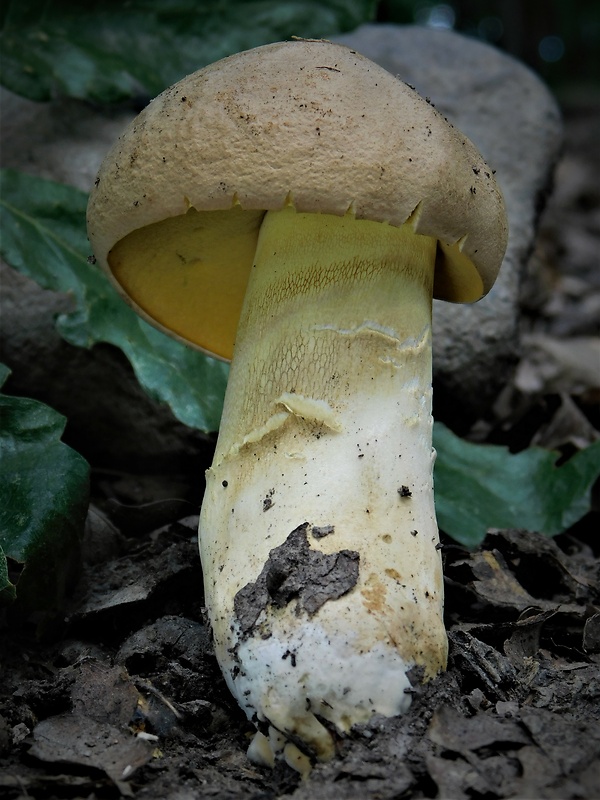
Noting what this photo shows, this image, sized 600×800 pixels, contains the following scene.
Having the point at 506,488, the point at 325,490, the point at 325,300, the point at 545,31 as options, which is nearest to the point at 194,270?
the point at 325,300

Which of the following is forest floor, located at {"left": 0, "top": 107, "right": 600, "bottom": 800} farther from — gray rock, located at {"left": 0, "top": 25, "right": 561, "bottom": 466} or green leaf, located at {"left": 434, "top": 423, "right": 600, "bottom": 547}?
gray rock, located at {"left": 0, "top": 25, "right": 561, "bottom": 466}

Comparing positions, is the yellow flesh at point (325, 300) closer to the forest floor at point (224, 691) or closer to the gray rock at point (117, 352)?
the forest floor at point (224, 691)

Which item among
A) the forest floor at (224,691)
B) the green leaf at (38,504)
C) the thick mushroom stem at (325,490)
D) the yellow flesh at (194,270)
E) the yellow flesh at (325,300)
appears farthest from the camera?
the yellow flesh at (194,270)

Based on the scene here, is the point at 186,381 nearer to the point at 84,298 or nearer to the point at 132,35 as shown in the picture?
the point at 84,298

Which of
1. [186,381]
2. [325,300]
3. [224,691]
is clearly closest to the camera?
[224,691]

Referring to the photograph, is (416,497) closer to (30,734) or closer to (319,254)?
(319,254)

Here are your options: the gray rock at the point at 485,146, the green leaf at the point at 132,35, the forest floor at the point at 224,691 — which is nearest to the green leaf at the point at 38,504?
the forest floor at the point at 224,691
